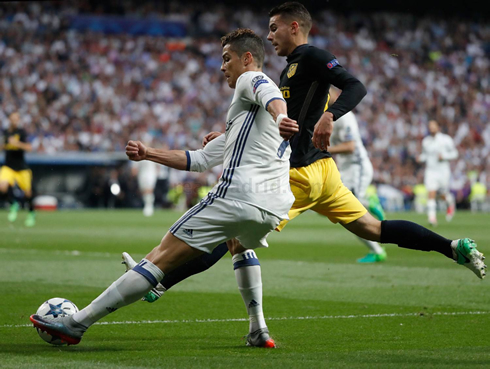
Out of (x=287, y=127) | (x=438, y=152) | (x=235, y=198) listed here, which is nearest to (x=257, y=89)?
(x=287, y=127)

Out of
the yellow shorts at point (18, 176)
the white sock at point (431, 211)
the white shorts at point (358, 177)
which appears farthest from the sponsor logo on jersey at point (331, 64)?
the white sock at point (431, 211)

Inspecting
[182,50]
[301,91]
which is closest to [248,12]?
[182,50]

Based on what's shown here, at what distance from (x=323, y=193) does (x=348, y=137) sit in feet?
14.6

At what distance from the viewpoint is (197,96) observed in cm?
3325

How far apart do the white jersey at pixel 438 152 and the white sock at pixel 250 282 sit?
50.4ft

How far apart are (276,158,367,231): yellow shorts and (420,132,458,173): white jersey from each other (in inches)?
566

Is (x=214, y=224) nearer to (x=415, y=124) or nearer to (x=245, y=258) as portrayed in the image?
(x=245, y=258)

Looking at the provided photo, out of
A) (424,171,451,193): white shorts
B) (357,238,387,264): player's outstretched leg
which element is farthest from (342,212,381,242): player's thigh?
(424,171,451,193): white shorts

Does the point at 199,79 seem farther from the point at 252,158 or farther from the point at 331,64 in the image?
the point at 252,158

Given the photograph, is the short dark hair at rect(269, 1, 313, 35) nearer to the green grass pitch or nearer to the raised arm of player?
the raised arm of player

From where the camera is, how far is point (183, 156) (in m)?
5.11

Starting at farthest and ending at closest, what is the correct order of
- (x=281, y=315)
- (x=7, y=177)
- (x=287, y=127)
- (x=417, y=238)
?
(x=7, y=177) < (x=281, y=315) < (x=417, y=238) < (x=287, y=127)

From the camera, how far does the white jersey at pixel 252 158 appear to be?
4.60 meters

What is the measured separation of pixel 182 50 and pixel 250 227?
103 feet
